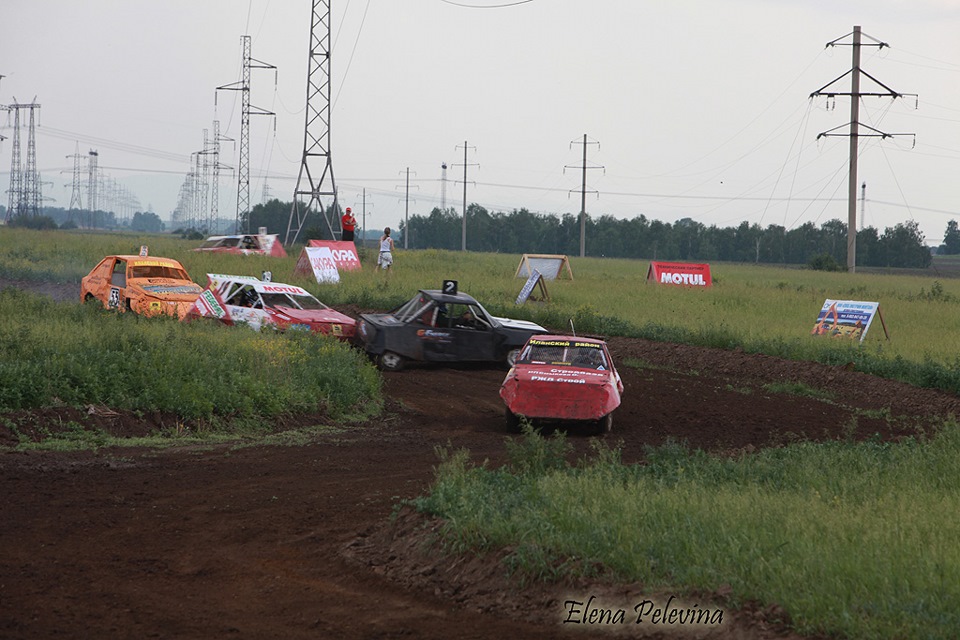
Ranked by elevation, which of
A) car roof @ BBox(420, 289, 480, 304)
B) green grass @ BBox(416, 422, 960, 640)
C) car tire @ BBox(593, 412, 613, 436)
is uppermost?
car roof @ BBox(420, 289, 480, 304)

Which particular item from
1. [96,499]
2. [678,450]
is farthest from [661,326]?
[96,499]

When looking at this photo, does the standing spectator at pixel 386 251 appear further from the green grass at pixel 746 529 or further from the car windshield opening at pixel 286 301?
the green grass at pixel 746 529

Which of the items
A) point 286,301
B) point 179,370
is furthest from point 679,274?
point 179,370

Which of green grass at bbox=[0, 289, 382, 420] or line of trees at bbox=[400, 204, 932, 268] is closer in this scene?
green grass at bbox=[0, 289, 382, 420]

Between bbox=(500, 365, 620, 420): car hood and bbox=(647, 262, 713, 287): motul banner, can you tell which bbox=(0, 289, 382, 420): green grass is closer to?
bbox=(500, 365, 620, 420): car hood

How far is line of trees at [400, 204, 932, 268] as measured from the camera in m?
110

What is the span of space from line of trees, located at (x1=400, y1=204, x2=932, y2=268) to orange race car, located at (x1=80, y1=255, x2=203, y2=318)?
94970mm

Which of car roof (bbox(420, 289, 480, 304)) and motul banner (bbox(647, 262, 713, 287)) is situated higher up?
motul banner (bbox(647, 262, 713, 287))

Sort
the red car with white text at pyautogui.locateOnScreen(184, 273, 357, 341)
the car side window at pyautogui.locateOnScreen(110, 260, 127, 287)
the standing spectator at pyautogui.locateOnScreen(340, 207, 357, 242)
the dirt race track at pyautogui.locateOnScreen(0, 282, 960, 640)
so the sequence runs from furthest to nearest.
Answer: the standing spectator at pyautogui.locateOnScreen(340, 207, 357, 242) < the car side window at pyautogui.locateOnScreen(110, 260, 127, 287) < the red car with white text at pyautogui.locateOnScreen(184, 273, 357, 341) < the dirt race track at pyautogui.locateOnScreen(0, 282, 960, 640)

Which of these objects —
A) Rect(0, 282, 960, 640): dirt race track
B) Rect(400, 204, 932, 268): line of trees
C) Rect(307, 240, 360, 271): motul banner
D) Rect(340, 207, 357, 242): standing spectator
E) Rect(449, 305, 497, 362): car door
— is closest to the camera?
Rect(0, 282, 960, 640): dirt race track

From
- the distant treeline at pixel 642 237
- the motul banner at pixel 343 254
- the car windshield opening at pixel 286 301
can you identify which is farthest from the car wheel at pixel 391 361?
the distant treeline at pixel 642 237

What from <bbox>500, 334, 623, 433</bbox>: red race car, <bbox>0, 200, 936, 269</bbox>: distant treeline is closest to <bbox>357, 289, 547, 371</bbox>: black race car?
<bbox>500, 334, 623, 433</bbox>: red race car

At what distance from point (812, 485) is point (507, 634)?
4739 mm

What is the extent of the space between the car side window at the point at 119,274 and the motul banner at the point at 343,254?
1336cm
